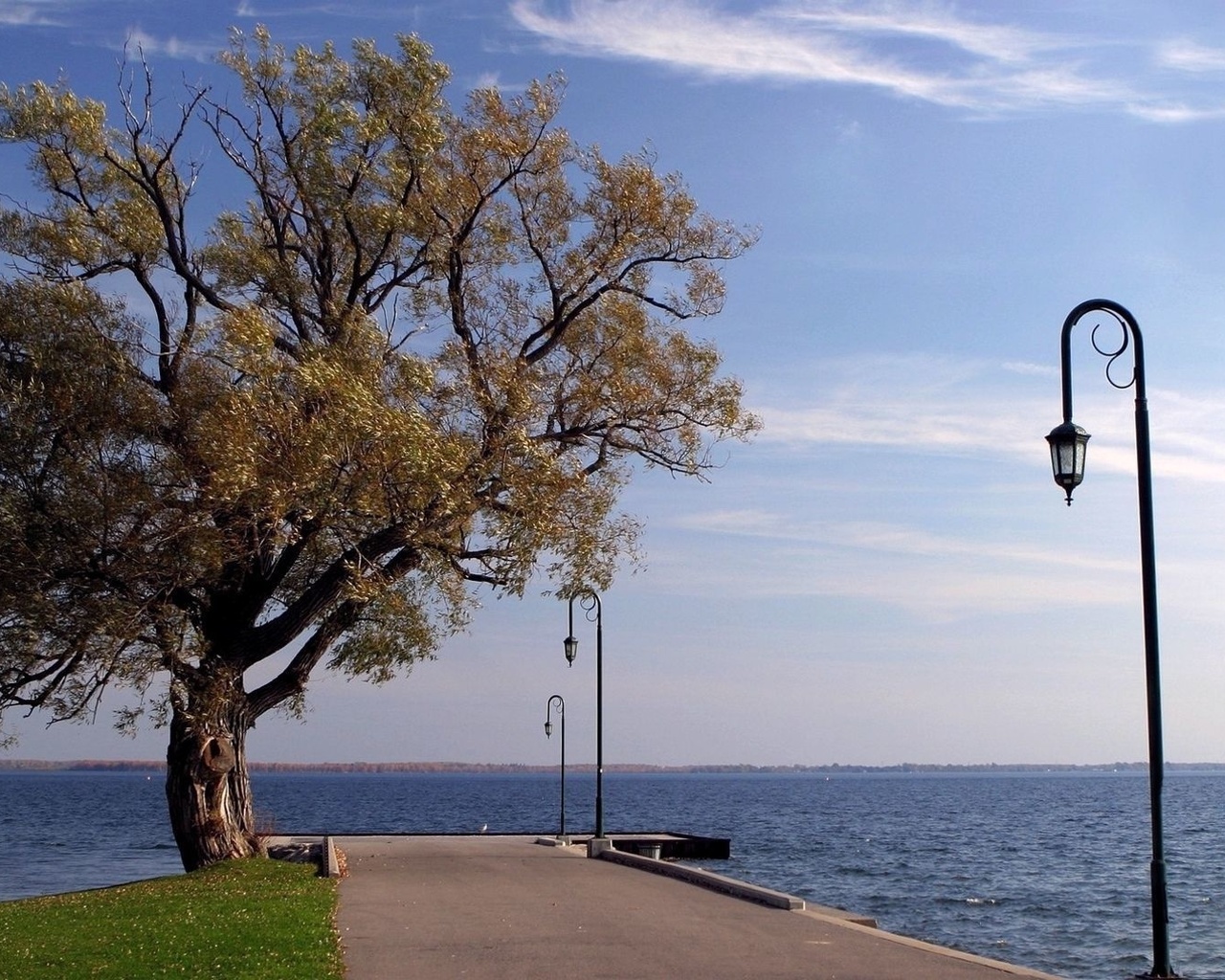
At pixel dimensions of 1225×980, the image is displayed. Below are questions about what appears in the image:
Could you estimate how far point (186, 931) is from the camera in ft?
46.0

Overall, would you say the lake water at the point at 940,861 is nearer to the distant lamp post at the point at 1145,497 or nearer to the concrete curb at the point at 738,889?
the concrete curb at the point at 738,889

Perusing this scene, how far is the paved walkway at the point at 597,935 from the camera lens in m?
12.5

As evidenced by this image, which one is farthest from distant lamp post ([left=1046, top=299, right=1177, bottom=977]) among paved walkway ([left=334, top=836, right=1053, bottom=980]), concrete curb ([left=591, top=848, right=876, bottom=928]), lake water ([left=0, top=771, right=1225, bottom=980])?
lake water ([left=0, top=771, right=1225, bottom=980])

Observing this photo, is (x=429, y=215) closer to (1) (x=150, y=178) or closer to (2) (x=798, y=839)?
(1) (x=150, y=178)

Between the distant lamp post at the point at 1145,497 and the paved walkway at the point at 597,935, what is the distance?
204 cm

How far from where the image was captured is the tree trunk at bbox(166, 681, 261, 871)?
21.0m

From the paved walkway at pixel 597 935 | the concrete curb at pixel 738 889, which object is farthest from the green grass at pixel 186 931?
the concrete curb at pixel 738 889

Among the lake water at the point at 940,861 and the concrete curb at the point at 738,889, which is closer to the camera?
the concrete curb at the point at 738,889

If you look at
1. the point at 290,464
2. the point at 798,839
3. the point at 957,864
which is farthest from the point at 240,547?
the point at 798,839

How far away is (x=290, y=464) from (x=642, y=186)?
26.2ft

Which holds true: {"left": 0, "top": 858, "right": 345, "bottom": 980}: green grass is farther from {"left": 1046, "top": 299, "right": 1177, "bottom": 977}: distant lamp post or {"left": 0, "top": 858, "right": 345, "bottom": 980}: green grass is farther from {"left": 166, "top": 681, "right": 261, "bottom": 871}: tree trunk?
{"left": 1046, "top": 299, "right": 1177, "bottom": 977}: distant lamp post

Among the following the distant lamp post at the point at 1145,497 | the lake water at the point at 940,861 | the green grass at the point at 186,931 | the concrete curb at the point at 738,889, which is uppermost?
the distant lamp post at the point at 1145,497

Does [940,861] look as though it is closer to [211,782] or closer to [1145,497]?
[211,782]

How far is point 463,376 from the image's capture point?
1991 centimetres
